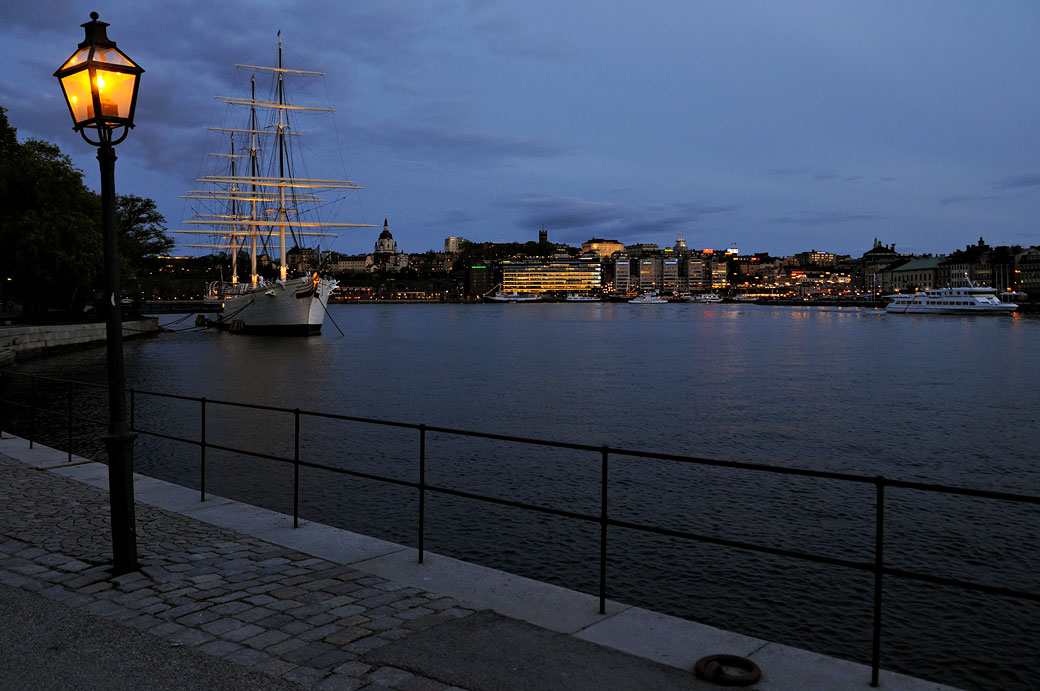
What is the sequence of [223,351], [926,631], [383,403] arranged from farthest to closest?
[223,351]
[383,403]
[926,631]

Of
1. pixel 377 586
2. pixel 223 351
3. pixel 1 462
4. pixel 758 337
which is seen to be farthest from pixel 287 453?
pixel 758 337

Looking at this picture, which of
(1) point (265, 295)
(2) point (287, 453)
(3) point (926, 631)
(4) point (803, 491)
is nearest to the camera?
(3) point (926, 631)

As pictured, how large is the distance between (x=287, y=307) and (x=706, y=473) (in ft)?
228

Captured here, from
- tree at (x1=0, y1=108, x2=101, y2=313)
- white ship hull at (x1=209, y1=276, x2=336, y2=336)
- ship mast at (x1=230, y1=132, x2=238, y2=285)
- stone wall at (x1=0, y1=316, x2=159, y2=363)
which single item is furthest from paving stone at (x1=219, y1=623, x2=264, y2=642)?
ship mast at (x1=230, y1=132, x2=238, y2=285)

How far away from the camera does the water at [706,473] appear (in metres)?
11.2

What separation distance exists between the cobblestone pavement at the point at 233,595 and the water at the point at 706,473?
516cm

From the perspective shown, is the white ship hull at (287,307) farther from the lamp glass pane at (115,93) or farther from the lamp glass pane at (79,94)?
the lamp glass pane at (115,93)

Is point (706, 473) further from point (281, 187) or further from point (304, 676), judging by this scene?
point (281, 187)

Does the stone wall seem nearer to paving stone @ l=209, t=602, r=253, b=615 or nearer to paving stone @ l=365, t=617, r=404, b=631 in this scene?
paving stone @ l=209, t=602, r=253, b=615

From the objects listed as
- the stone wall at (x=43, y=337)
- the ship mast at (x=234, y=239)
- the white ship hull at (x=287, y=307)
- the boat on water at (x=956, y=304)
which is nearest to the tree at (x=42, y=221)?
the stone wall at (x=43, y=337)

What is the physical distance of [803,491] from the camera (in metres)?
17.7

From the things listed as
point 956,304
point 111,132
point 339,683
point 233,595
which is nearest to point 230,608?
point 233,595

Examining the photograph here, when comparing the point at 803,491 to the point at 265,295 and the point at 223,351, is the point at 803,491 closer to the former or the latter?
the point at 223,351

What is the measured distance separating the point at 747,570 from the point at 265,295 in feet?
254
